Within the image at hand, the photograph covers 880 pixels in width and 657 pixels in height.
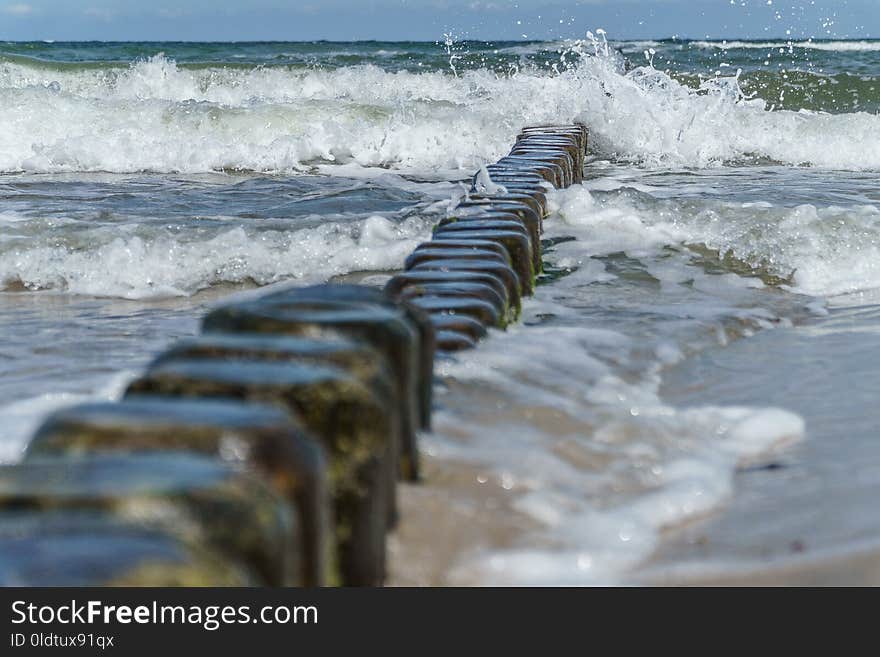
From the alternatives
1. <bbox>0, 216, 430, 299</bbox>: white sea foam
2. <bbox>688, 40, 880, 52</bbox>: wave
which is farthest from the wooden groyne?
<bbox>688, 40, 880, 52</bbox>: wave

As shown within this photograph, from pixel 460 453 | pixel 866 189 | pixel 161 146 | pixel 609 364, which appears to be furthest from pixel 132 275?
pixel 161 146

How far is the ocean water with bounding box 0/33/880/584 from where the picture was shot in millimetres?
2352

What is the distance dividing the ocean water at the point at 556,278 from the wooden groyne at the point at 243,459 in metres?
0.34

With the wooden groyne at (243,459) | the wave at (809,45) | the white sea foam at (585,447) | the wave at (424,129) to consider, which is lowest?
the wave at (424,129)

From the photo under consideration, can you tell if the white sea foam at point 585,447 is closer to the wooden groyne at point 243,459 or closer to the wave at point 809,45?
the wooden groyne at point 243,459

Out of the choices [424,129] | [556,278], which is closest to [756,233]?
[556,278]

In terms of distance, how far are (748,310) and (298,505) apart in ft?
11.2

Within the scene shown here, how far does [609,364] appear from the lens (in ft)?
11.4

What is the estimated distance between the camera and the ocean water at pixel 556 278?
235 centimetres

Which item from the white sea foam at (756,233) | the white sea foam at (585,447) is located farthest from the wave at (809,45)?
the white sea foam at (585,447)

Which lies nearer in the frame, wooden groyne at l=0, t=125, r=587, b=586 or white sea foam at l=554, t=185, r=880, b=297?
wooden groyne at l=0, t=125, r=587, b=586

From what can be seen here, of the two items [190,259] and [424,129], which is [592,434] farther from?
[424,129]

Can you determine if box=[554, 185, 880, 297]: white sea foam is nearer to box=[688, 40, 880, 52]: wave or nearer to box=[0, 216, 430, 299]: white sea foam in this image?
box=[0, 216, 430, 299]: white sea foam

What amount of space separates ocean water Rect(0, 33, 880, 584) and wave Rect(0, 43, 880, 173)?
34 millimetres
